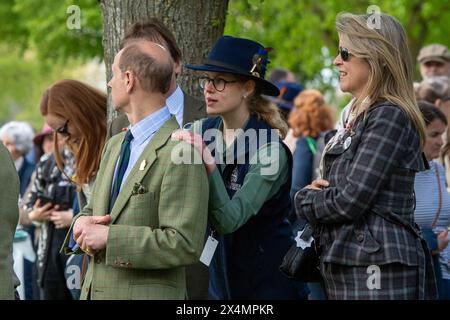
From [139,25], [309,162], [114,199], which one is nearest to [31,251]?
[309,162]

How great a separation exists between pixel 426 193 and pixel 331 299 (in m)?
1.73

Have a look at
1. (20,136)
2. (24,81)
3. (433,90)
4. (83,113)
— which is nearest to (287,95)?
(433,90)

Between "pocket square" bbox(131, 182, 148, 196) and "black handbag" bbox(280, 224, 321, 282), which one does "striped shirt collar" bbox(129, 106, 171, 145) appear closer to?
"pocket square" bbox(131, 182, 148, 196)

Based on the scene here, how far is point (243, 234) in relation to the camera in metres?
5.60

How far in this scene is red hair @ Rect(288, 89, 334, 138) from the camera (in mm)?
8938

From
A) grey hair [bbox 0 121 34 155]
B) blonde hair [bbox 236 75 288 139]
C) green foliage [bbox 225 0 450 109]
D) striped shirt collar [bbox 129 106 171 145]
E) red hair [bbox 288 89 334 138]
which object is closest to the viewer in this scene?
striped shirt collar [bbox 129 106 171 145]

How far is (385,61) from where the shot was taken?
4.98 m

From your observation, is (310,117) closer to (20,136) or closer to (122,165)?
(20,136)

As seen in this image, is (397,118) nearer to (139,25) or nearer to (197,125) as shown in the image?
(197,125)

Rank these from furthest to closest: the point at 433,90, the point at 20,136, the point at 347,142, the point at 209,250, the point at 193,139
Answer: the point at 20,136
the point at 433,90
the point at 209,250
the point at 347,142
the point at 193,139

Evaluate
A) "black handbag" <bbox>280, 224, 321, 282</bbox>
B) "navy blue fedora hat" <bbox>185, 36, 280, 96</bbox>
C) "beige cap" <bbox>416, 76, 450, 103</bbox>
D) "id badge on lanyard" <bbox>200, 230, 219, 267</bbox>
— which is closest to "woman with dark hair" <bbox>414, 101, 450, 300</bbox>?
"navy blue fedora hat" <bbox>185, 36, 280, 96</bbox>

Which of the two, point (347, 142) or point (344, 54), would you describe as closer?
point (347, 142)

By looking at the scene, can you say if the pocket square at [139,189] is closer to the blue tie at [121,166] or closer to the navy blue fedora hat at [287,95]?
the blue tie at [121,166]

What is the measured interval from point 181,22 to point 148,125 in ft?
6.21
